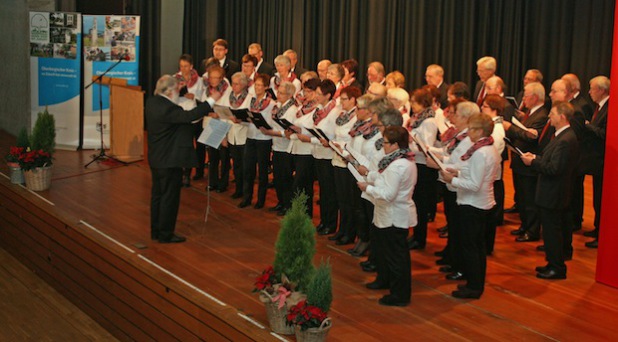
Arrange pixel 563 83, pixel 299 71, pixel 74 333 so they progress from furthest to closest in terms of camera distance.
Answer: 1. pixel 299 71
2. pixel 563 83
3. pixel 74 333

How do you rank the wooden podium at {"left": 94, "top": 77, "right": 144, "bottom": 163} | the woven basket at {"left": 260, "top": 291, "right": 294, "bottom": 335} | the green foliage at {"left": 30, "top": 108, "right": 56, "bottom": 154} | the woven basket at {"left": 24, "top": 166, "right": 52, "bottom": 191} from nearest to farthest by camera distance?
the woven basket at {"left": 260, "top": 291, "right": 294, "bottom": 335} → the woven basket at {"left": 24, "top": 166, "right": 52, "bottom": 191} → the green foliage at {"left": 30, "top": 108, "right": 56, "bottom": 154} → the wooden podium at {"left": 94, "top": 77, "right": 144, "bottom": 163}

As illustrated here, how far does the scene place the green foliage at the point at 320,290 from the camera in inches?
199

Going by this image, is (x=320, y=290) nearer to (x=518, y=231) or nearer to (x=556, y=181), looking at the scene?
(x=556, y=181)

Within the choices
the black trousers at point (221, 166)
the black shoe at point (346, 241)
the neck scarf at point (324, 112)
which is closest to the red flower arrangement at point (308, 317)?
the black shoe at point (346, 241)

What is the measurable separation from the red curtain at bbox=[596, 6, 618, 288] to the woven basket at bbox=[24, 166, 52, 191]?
5.48 metres

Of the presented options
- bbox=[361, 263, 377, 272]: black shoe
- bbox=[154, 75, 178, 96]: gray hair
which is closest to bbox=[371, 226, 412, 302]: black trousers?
bbox=[361, 263, 377, 272]: black shoe

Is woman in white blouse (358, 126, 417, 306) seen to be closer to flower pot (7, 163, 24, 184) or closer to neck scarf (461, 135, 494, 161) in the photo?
neck scarf (461, 135, 494, 161)

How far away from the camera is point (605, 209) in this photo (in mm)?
6703

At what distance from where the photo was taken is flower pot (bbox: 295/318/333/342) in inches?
197

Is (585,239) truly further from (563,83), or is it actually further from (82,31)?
(82,31)

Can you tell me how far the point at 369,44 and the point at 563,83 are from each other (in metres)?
4.62

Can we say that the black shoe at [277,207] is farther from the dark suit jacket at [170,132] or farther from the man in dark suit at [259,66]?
the man in dark suit at [259,66]

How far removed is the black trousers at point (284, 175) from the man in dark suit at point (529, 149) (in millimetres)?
2067

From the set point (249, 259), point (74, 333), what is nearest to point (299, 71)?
point (249, 259)
